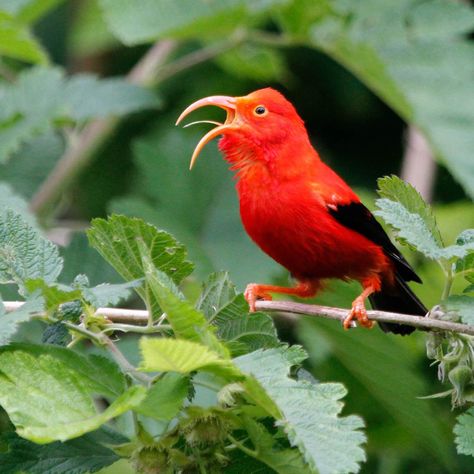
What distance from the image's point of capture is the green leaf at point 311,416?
2344mm

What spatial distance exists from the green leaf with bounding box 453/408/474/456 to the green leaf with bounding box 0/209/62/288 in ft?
3.46

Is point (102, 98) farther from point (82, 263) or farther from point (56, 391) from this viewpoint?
point (56, 391)

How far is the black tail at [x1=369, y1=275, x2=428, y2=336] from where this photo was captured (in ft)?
14.4

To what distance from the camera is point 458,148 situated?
489 cm

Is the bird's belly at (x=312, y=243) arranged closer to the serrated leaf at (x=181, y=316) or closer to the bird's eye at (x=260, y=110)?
the bird's eye at (x=260, y=110)

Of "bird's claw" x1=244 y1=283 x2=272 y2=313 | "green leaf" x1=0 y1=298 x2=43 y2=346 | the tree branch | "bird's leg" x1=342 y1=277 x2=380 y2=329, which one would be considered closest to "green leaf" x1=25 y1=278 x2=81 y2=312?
"green leaf" x1=0 y1=298 x2=43 y2=346

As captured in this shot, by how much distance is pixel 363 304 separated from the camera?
3.98 m

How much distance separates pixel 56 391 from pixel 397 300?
2346mm

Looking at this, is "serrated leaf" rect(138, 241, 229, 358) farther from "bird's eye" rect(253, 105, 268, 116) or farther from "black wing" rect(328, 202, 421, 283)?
"bird's eye" rect(253, 105, 268, 116)

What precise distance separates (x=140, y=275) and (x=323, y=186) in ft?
5.48

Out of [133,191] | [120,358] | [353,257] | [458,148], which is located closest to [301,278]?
[353,257]

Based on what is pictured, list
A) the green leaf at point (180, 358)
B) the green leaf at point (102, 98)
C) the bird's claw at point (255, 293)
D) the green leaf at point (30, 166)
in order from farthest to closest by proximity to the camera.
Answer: the green leaf at point (30, 166) → the green leaf at point (102, 98) → the bird's claw at point (255, 293) → the green leaf at point (180, 358)

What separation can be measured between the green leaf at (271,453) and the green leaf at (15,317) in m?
0.56

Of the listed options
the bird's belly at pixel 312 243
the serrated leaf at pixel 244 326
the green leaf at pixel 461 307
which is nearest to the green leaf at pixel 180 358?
the serrated leaf at pixel 244 326
